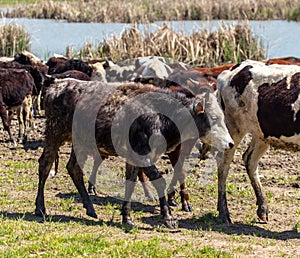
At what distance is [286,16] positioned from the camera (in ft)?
148

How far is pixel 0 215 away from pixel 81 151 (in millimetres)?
1350

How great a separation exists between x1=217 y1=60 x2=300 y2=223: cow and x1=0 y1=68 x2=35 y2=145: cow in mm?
6951

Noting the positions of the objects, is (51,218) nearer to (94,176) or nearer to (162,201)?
(162,201)

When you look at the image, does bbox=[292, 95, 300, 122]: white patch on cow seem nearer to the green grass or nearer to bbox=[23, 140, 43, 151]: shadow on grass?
the green grass

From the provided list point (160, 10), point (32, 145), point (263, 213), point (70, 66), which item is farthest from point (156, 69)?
point (160, 10)

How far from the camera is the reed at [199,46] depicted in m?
25.1

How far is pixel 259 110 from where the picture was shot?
9.55m

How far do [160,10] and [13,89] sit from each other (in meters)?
31.5

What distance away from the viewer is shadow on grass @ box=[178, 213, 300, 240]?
884cm

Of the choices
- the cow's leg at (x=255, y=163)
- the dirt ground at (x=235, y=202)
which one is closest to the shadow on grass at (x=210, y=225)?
the dirt ground at (x=235, y=202)

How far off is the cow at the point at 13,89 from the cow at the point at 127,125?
260 inches

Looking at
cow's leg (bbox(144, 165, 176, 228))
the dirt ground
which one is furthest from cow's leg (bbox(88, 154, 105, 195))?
cow's leg (bbox(144, 165, 176, 228))

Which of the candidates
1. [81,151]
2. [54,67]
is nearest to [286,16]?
[54,67]

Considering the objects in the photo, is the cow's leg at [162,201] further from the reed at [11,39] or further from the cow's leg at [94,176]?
the reed at [11,39]
